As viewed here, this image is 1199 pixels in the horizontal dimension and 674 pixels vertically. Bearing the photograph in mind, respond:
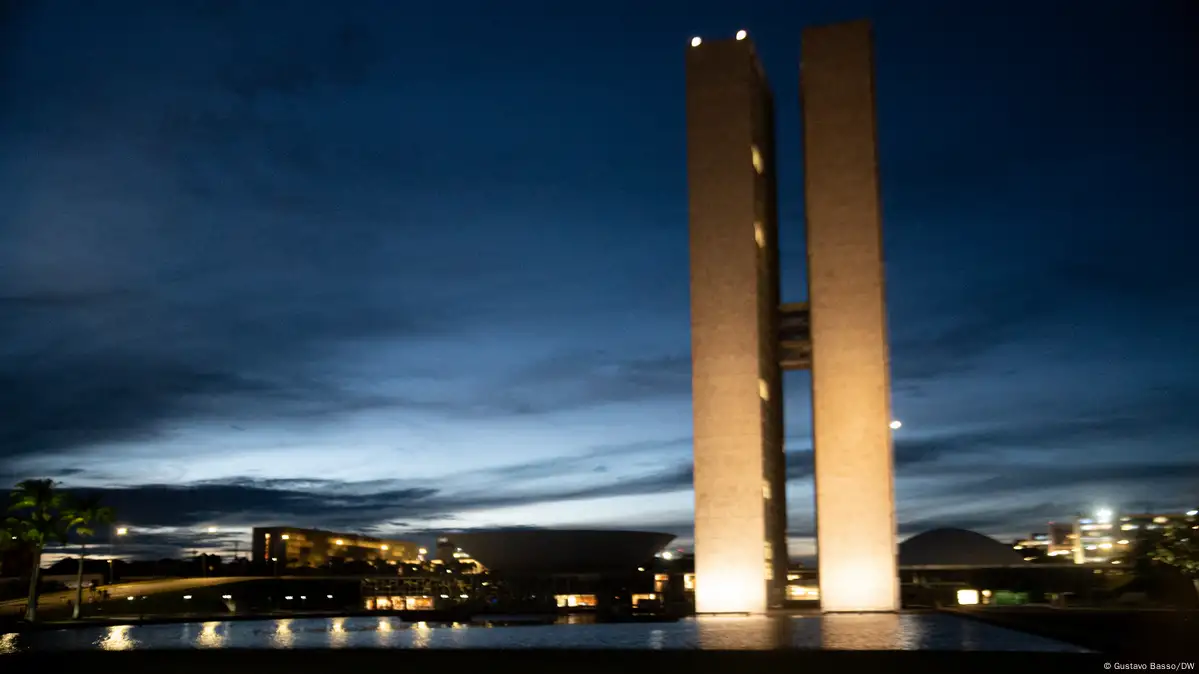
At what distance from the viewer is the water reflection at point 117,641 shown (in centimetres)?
2334

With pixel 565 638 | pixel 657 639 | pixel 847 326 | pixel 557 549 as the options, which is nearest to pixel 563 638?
pixel 565 638

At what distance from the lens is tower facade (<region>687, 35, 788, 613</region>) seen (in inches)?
1900

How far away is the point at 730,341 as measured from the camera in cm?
4931

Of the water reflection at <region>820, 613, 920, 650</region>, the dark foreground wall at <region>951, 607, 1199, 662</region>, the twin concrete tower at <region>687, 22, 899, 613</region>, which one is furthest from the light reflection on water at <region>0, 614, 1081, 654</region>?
the twin concrete tower at <region>687, 22, 899, 613</region>

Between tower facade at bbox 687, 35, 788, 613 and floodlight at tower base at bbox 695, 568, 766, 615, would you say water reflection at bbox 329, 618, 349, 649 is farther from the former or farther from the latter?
tower facade at bbox 687, 35, 788, 613

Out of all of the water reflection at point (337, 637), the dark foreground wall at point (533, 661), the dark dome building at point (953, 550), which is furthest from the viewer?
the dark dome building at point (953, 550)

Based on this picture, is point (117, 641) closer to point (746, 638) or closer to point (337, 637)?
point (337, 637)

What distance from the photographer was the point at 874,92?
166 feet

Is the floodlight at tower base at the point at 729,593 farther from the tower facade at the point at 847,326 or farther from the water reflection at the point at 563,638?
the water reflection at the point at 563,638

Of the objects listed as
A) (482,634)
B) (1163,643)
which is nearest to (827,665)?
(1163,643)

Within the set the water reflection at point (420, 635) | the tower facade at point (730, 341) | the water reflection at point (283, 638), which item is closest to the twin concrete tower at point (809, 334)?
the tower facade at point (730, 341)

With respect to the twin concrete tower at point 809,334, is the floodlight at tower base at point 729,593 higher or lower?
lower

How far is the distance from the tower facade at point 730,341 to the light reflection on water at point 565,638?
1541cm

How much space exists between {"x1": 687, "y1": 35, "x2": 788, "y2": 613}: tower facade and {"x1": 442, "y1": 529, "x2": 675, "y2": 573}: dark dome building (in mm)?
12386
